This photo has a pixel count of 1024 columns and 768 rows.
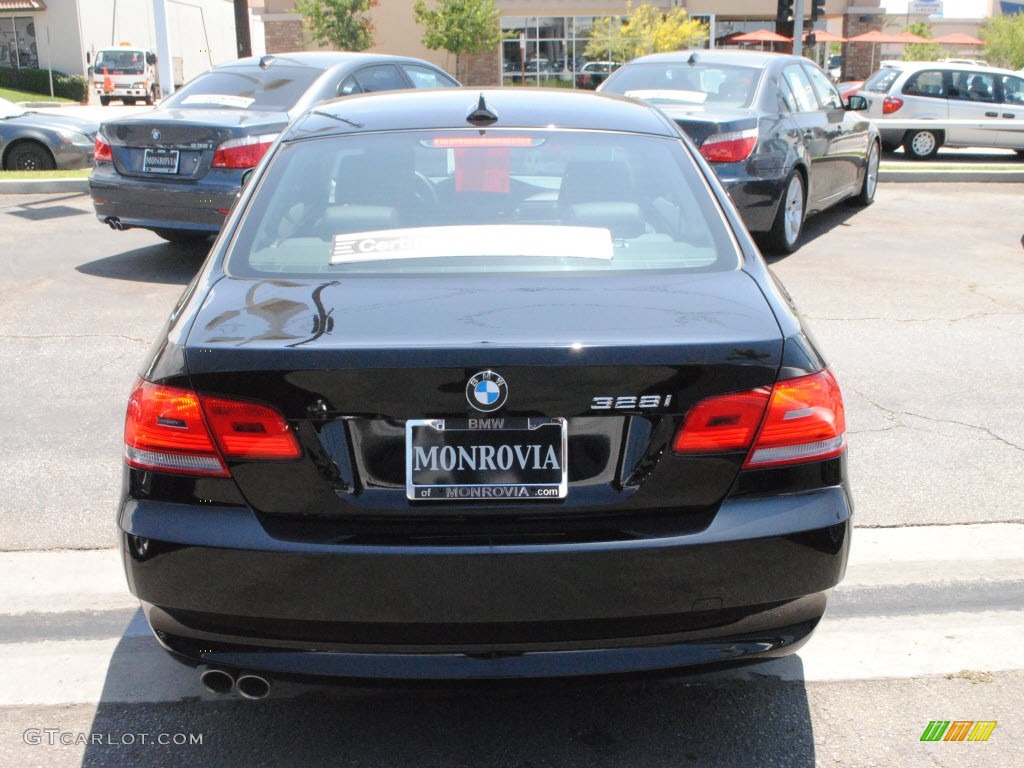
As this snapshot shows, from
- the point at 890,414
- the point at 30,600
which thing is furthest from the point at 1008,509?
the point at 30,600

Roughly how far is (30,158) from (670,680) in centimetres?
1378

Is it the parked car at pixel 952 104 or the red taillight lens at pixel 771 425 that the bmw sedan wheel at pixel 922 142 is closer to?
the parked car at pixel 952 104

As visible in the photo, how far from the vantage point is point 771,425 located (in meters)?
2.58

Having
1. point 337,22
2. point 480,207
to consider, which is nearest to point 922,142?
→ point 480,207

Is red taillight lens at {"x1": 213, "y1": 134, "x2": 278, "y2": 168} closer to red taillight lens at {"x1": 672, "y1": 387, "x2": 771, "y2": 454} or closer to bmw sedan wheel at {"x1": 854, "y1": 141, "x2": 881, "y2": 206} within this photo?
red taillight lens at {"x1": 672, "y1": 387, "x2": 771, "y2": 454}

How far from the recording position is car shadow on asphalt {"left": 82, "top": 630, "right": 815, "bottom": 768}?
114 inches

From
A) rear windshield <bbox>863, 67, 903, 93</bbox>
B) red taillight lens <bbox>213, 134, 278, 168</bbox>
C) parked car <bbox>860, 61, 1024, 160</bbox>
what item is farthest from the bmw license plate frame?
rear windshield <bbox>863, 67, 903, 93</bbox>

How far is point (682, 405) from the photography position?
2.50 meters

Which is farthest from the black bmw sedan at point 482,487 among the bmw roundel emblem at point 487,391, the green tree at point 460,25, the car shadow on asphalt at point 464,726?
the green tree at point 460,25

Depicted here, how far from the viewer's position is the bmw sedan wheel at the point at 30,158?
14.3m

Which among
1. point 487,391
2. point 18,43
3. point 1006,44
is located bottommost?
point 487,391

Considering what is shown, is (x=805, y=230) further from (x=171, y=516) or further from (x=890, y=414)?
(x=171, y=516)

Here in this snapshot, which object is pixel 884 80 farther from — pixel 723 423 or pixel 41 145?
pixel 723 423

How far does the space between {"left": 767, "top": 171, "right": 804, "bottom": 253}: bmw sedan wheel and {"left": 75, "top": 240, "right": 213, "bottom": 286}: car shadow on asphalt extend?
453cm
